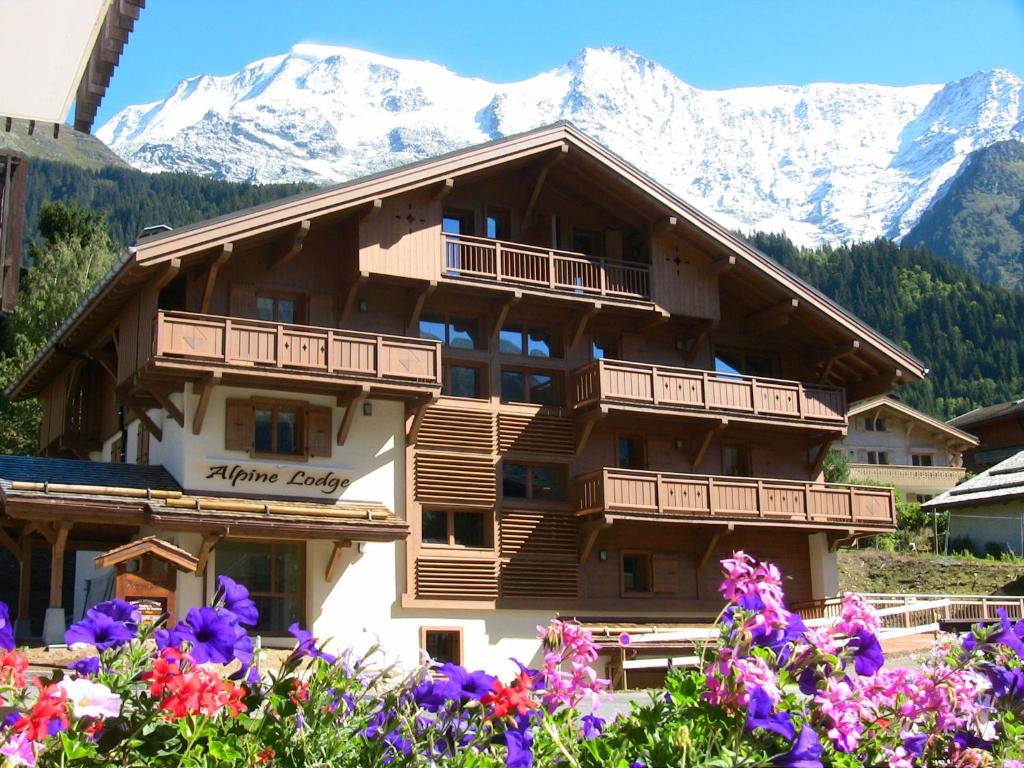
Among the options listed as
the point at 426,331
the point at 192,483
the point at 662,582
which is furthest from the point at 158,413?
the point at 662,582

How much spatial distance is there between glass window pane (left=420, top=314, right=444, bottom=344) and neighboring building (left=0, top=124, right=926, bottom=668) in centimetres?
6

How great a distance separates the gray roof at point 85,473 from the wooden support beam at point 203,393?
127cm

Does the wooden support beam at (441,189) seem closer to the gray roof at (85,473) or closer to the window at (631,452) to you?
the window at (631,452)

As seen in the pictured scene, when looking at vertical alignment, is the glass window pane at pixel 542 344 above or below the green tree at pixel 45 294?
below

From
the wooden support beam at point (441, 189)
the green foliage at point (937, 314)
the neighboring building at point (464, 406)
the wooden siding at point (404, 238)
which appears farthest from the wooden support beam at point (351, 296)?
the green foliage at point (937, 314)

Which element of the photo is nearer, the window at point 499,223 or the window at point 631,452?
the window at point 499,223

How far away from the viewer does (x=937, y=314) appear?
119375 millimetres

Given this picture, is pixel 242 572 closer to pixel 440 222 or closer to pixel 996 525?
pixel 440 222

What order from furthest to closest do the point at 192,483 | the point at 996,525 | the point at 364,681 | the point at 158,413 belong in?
the point at 996,525, the point at 158,413, the point at 192,483, the point at 364,681

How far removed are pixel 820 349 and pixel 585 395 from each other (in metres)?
7.47

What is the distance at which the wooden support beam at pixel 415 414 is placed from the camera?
29703mm

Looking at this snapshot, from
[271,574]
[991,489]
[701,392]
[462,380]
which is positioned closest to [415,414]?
[462,380]

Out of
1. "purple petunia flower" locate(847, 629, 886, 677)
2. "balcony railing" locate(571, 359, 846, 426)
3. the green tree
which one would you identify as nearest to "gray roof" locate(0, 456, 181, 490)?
"balcony railing" locate(571, 359, 846, 426)

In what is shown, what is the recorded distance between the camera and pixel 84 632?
5230mm
